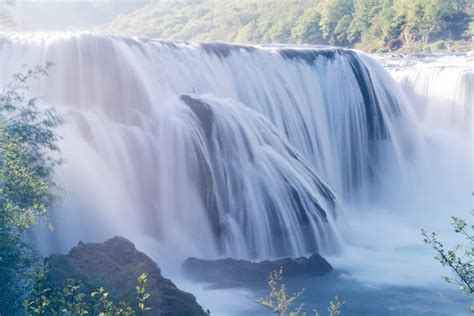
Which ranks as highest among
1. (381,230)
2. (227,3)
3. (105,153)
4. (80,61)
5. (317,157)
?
(227,3)

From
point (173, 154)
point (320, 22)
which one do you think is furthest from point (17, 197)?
point (320, 22)

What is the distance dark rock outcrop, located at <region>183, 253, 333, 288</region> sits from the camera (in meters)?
13.0

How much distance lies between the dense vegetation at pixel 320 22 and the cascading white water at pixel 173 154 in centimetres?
3939

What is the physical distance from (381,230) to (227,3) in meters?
86.8

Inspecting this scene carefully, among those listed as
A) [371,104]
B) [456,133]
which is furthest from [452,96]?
[371,104]

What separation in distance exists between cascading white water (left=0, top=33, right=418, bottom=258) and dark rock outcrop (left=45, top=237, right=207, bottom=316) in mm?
2046

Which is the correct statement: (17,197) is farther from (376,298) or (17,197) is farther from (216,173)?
(376,298)

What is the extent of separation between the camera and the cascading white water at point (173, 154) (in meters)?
13.8

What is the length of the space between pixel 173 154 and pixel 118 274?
5986 millimetres

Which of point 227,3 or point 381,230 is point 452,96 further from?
point 227,3

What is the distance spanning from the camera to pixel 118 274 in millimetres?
9250

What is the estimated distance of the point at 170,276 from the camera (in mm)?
13227

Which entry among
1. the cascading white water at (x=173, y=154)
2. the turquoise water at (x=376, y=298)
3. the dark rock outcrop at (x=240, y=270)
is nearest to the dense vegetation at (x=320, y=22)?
the cascading white water at (x=173, y=154)

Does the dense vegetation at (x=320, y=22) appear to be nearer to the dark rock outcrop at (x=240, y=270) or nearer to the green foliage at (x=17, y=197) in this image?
the dark rock outcrop at (x=240, y=270)
